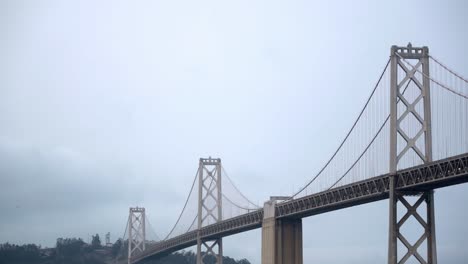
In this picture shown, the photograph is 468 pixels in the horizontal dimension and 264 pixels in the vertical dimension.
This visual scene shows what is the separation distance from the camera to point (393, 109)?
57.2 m

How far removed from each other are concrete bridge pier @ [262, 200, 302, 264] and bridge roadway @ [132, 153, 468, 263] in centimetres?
89

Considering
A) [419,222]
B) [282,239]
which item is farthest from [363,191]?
[282,239]

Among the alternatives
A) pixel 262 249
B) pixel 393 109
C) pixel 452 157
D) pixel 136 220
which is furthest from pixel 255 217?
pixel 136 220

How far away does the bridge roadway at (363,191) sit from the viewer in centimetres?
5078

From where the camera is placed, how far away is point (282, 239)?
76.4m

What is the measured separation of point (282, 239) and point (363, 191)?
1712 centimetres

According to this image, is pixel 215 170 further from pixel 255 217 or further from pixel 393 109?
pixel 393 109

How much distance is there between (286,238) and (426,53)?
74.9ft

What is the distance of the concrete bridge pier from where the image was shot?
76.5m

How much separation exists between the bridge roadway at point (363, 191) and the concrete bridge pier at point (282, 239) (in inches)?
34.9

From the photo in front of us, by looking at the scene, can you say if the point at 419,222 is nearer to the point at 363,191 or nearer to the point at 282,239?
the point at 363,191

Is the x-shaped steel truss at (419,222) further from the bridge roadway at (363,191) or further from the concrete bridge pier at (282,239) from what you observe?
the concrete bridge pier at (282,239)

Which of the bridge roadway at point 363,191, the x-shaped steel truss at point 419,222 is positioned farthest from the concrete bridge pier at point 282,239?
the x-shaped steel truss at point 419,222

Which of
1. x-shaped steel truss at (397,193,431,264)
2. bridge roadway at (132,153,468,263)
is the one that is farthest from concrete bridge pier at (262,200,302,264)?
x-shaped steel truss at (397,193,431,264)
